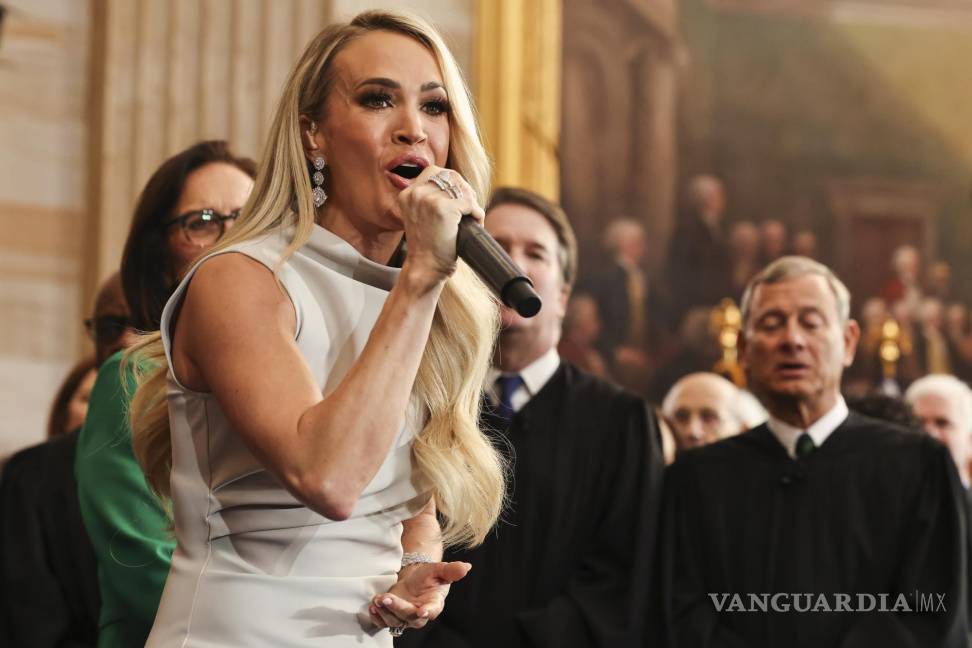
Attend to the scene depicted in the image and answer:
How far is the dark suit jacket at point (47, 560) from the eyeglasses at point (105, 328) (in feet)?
1.41

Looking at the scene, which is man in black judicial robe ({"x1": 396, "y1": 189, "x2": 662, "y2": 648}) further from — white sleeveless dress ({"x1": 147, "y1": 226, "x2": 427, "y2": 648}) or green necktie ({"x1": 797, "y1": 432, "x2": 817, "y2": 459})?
white sleeveless dress ({"x1": 147, "y1": 226, "x2": 427, "y2": 648})

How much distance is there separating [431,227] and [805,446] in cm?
265

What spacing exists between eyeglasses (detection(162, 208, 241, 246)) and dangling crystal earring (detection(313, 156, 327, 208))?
1.15 metres

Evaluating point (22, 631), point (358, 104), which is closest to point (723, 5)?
point (22, 631)

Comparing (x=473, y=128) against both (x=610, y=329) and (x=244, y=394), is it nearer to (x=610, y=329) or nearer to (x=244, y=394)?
(x=244, y=394)

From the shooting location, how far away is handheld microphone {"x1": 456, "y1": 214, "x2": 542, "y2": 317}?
1836mm

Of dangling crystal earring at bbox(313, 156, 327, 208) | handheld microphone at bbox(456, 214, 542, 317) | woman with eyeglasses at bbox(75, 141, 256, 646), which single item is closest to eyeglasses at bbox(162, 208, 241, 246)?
woman with eyeglasses at bbox(75, 141, 256, 646)

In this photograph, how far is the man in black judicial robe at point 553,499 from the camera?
3.98 m

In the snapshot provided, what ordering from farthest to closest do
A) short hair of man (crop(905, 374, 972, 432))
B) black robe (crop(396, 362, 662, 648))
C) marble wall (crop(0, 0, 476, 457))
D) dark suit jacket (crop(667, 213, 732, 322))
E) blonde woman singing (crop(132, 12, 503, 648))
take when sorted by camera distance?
dark suit jacket (crop(667, 213, 732, 322)), short hair of man (crop(905, 374, 972, 432)), marble wall (crop(0, 0, 476, 457)), black robe (crop(396, 362, 662, 648)), blonde woman singing (crop(132, 12, 503, 648))

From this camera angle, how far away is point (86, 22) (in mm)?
7082

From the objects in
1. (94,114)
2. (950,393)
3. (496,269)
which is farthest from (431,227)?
(950,393)

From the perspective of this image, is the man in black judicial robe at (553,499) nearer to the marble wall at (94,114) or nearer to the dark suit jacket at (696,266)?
the marble wall at (94,114)

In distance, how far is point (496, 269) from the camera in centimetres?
190

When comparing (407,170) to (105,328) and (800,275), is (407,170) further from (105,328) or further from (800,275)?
(800,275)
